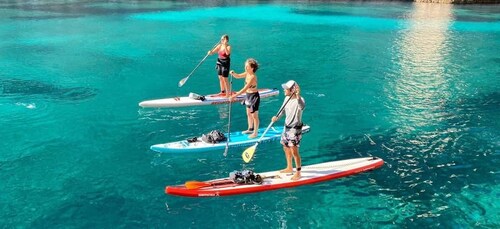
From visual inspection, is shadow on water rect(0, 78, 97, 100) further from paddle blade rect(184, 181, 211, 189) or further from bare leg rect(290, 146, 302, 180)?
bare leg rect(290, 146, 302, 180)

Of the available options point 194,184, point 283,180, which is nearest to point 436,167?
point 283,180

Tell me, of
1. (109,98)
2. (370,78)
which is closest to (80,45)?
(109,98)

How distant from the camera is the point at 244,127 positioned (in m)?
18.5

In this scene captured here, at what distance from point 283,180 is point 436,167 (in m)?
5.49

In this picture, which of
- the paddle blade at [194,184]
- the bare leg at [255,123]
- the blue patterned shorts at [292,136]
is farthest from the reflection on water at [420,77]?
the paddle blade at [194,184]

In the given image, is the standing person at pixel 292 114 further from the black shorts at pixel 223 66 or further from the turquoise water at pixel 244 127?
the black shorts at pixel 223 66

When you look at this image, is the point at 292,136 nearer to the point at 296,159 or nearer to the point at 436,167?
the point at 296,159

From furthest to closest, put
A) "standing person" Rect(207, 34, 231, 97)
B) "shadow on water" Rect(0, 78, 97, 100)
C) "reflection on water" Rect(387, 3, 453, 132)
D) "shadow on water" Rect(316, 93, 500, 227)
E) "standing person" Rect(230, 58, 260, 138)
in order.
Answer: "shadow on water" Rect(0, 78, 97, 100) → "standing person" Rect(207, 34, 231, 97) → "reflection on water" Rect(387, 3, 453, 132) → "standing person" Rect(230, 58, 260, 138) → "shadow on water" Rect(316, 93, 500, 227)

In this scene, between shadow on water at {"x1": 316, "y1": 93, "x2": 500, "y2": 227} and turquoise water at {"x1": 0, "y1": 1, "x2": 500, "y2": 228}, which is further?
shadow on water at {"x1": 316, "y1": 93, "x2": 500, "y2": 227}

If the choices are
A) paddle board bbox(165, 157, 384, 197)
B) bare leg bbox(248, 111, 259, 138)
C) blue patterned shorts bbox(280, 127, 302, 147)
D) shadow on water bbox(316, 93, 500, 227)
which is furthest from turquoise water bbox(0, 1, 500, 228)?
blue patterned shorts bbox(280, 127, 302, 147)

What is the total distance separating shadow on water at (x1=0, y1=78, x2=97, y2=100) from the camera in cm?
2238

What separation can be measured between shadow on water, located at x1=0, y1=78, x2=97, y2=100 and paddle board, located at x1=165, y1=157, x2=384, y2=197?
39.7ft

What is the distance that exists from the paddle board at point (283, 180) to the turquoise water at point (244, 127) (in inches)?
8.3

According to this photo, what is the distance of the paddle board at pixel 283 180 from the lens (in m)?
12.6
